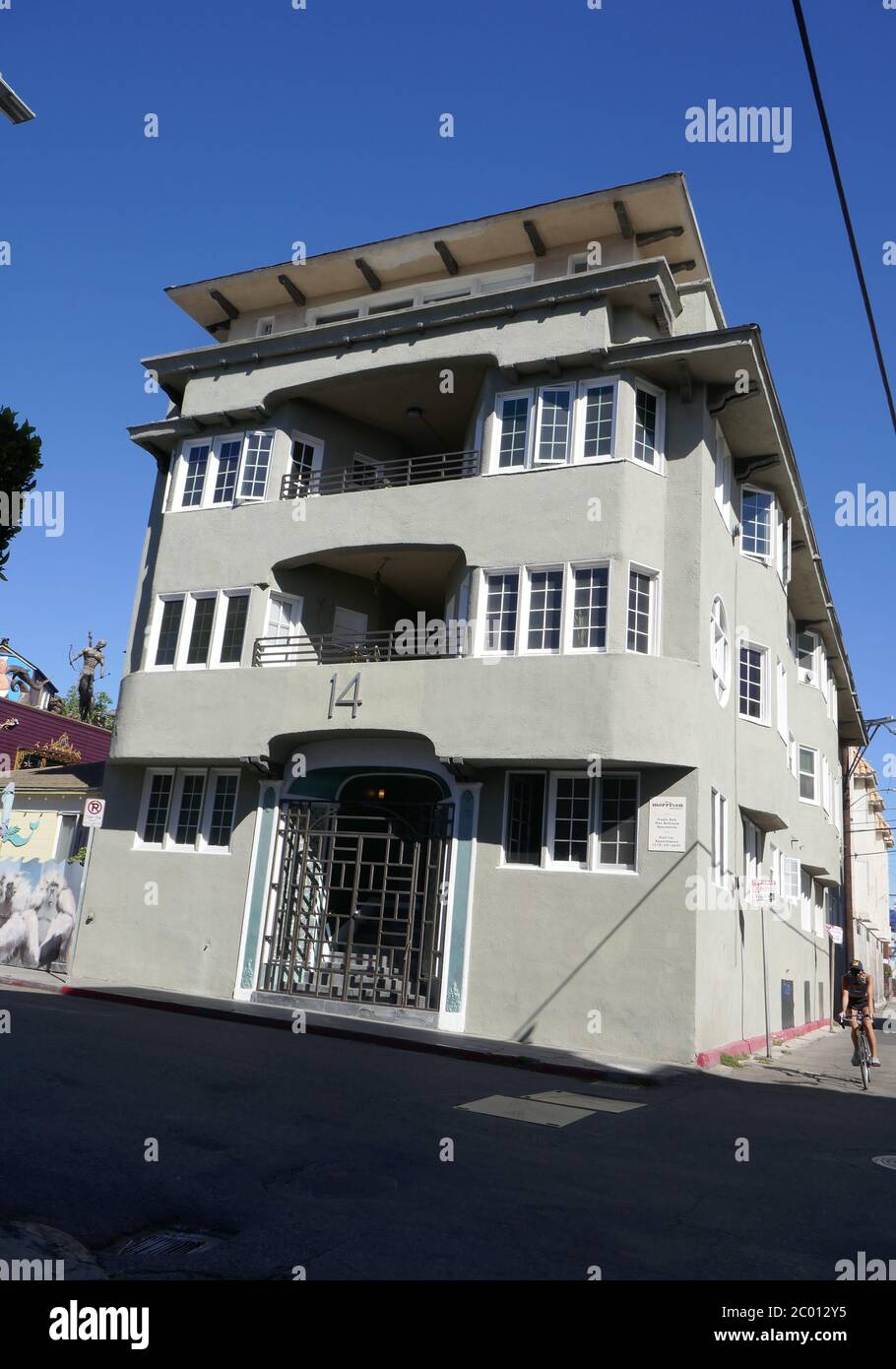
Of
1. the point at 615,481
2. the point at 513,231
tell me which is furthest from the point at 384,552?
the point at 513,231

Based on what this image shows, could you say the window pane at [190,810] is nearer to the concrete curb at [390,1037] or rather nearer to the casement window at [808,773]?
the concrete curb at [390,1037]

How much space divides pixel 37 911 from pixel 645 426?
16323 mm

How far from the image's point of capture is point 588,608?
57.9 feet

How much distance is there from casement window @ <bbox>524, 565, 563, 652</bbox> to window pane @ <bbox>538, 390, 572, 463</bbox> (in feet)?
7.37

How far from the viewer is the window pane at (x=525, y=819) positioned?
1789 centimetres

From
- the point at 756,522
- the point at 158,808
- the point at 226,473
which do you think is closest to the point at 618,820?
the point at 756,522

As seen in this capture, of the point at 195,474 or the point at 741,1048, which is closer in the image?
the point at 741,1048

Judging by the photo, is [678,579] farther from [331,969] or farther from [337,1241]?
[337,1241]

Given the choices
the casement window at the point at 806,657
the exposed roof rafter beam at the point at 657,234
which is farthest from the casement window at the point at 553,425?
the casement window at the point at 806,657

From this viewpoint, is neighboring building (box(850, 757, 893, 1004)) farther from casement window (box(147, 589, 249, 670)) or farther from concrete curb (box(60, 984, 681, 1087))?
concrete curb (box(60, 984, 681, 1087))

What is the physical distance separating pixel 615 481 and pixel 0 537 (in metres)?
10.5

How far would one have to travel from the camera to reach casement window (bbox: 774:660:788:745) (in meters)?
21.7

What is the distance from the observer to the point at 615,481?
17906 millimetres

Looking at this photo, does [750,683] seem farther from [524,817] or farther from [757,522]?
[524,817]
